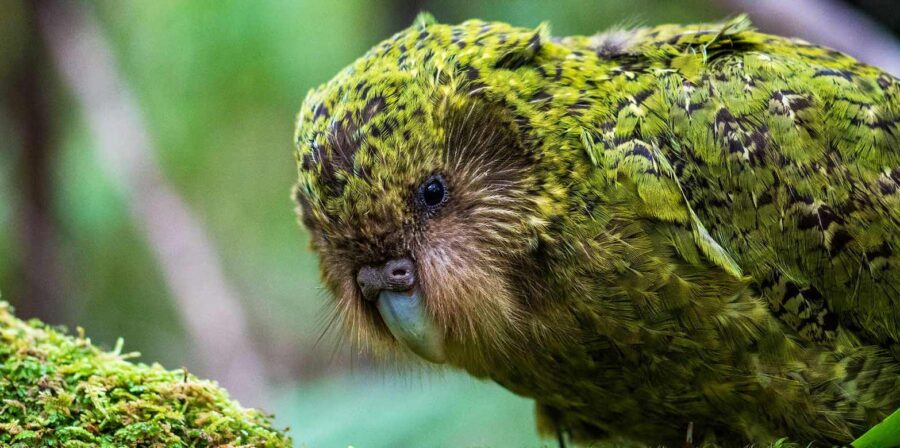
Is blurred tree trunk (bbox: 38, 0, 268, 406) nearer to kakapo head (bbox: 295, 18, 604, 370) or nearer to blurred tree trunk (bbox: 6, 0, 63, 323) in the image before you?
blurred tree trunk (bbox: 6, 0, 63, 323)

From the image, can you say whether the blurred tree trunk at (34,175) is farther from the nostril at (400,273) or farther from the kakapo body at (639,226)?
the nostril at (400,273)

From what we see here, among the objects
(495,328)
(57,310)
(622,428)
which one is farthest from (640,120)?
(57,310)

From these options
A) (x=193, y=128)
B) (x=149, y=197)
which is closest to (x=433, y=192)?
(x=149, y=197)

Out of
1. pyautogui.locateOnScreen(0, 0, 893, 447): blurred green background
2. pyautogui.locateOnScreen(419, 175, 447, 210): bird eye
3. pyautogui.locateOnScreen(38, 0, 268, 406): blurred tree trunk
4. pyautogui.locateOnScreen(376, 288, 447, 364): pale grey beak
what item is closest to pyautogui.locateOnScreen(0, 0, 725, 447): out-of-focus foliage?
pyautogui.locateOnScreen(0, 0, 893, 447): blurred green background

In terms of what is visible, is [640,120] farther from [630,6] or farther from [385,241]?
[630,6]

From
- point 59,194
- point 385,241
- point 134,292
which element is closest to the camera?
point 385,241

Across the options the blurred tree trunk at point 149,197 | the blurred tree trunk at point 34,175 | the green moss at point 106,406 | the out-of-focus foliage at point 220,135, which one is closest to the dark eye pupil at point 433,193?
the green moss at point 106,406

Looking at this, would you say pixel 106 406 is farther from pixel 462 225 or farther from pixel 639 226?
pixel 639 226
